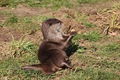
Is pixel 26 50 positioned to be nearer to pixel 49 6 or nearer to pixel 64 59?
pixel 64 59

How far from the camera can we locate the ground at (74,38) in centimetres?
584

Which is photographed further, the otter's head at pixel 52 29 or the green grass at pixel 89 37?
the green grass at pixel 89 37

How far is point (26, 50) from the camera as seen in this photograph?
6.59 meters

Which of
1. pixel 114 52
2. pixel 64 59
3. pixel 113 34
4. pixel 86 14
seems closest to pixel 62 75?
pixel 64 59

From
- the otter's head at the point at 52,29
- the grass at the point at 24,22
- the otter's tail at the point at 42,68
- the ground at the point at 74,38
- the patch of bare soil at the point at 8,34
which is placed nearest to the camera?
the otter's tail at the point at 42,68

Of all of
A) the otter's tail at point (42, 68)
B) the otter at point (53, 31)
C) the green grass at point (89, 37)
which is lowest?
the green grass at point (89, 37)

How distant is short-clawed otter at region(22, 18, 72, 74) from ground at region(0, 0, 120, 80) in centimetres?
10

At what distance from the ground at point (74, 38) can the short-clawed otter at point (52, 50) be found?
10cm

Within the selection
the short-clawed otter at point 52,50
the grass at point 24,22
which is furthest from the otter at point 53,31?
the grass at point 24,22

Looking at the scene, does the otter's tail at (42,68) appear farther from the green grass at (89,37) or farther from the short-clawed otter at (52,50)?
the green grass at (89,37)

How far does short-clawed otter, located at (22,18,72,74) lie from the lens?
575cm

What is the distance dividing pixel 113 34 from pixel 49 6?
6.94ft

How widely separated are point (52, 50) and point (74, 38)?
4.78ft

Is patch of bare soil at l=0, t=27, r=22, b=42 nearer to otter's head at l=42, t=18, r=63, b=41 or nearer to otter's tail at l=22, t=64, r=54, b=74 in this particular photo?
otter's head at l=42, t=18, r=63, b=41
